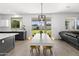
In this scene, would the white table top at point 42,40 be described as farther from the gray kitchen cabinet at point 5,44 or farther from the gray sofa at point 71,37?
the gray kitchen cabinet at point 5,44

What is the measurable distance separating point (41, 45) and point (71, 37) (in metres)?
0.73

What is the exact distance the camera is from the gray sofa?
2751 mm

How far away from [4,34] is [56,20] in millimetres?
1236

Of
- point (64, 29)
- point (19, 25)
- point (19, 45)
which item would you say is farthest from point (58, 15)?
point (19, 45)

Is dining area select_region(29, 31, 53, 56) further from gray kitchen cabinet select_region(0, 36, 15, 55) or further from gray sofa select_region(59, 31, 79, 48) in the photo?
gray kitchen cabinet select_region(0, 36, 15, 55)

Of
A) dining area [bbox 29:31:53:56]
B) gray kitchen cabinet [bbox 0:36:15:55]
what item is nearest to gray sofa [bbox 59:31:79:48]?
dining area [bbox 29:31:53:56]

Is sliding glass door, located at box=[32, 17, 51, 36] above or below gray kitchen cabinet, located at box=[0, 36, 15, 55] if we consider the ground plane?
above

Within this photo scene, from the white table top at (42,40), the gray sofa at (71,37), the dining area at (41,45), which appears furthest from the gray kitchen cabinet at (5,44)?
the gray sofa at (71,37)

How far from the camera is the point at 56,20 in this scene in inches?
108

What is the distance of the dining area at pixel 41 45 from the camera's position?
2.60 metres

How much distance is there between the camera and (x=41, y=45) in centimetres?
278

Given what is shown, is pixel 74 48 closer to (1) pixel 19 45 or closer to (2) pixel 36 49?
(2) pixel 36 49

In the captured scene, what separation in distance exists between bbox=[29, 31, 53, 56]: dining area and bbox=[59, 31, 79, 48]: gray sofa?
29cm

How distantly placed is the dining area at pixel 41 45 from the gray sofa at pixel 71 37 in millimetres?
290
